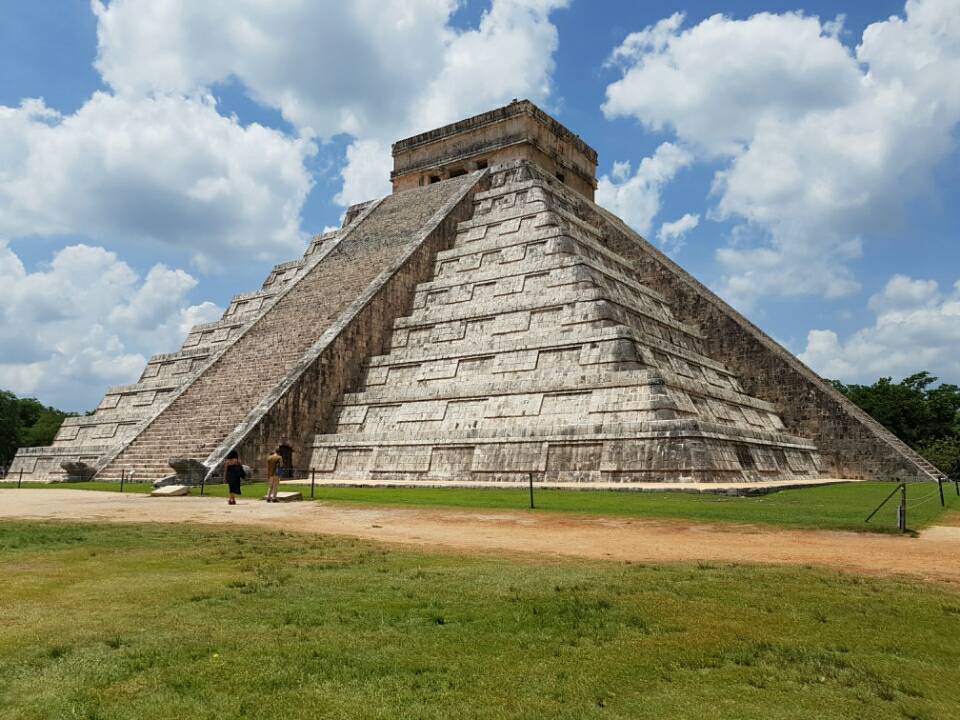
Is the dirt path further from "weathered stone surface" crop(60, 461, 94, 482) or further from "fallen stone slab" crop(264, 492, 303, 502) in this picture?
"weathered stone surface" crop(60, 461, 94, 482)

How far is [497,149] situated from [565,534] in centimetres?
2424

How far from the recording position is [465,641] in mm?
4449

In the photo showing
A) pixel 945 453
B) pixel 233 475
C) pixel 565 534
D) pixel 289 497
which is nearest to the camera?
pixel 565 534

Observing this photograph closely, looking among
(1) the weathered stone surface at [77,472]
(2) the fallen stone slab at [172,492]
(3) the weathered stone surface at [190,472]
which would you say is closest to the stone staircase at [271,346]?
(1) the weathered stone surface at [77,472]

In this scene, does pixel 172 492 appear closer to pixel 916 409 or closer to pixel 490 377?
pixel 490 377

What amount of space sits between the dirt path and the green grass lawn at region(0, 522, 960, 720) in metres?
1.02

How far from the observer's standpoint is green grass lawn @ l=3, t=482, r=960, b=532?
10.9 m

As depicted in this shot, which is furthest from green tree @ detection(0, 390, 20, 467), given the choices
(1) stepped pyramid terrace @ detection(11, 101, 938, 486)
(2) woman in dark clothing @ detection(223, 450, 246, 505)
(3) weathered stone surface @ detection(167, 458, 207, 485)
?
(2) woman in dark clothing @ detection(223, 450, 246, 505)

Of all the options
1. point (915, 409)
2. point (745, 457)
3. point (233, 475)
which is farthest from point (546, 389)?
point (915, 409)

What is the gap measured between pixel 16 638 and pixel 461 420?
14.6m

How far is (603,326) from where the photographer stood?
18.5m

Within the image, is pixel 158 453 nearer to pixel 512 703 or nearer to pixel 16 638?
pixel 16 638

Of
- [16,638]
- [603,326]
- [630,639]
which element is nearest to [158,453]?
[603,326]

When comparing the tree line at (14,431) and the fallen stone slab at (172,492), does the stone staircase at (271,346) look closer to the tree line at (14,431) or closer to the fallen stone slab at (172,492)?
the fallen stone slab at (172,492)
